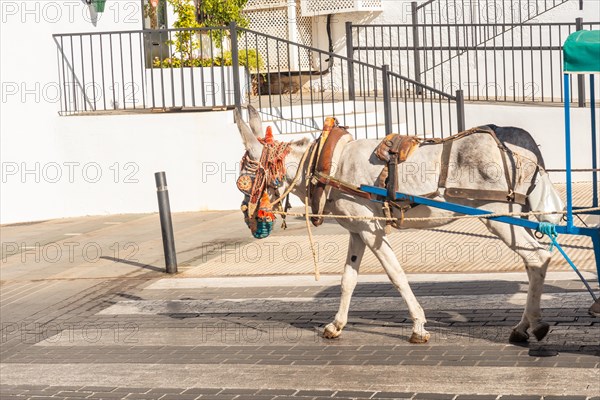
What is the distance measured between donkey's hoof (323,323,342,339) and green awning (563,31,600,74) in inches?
117

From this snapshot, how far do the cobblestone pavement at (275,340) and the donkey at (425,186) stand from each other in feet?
1.19

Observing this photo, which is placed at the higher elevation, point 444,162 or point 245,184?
point 444,162

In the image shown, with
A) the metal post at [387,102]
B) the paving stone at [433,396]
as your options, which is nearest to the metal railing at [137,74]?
the metal post at [387,102]

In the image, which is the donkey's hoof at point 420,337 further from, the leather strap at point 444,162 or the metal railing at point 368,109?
the metal railing at point 368,109

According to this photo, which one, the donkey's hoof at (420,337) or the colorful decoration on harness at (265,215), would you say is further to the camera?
the colorful decoration on harness at (265,215)

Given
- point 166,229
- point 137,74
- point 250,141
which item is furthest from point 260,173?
point 137,74

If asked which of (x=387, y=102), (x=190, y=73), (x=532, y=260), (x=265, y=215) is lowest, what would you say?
(x=532, y=260)

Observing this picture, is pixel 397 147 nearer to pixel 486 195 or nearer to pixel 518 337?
pixel 486 195

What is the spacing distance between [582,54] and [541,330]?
2.21 m

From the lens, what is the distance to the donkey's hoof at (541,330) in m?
8.30

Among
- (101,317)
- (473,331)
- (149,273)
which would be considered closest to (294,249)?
(149,273)

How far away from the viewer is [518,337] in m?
8.46

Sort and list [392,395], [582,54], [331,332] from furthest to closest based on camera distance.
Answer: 1. [331,332]
2. [392,395]
3. [582,54]

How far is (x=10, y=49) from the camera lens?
17.1 metres
